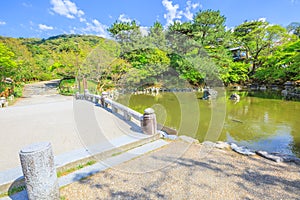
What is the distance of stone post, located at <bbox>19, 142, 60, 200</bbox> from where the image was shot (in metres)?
1.72

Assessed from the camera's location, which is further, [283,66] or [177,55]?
[177,55]

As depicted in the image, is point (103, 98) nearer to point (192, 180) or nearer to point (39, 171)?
point (39, 171)

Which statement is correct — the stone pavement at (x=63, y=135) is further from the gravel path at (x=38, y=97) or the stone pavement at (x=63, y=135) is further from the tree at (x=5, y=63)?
the tree at (x=5, y=63)

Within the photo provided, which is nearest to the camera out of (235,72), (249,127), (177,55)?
(249,127)

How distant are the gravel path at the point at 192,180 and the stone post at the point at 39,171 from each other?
27 centimetres

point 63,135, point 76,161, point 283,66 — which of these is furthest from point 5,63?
point 283,66

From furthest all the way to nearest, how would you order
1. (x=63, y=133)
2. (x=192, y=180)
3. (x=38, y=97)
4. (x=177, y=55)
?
(x=177, y=55) → (x=38, y=97) → (x=63, y=133) → (x=192, y=180)

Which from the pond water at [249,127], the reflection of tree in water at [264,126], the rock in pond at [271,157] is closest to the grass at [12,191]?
the rock in pond at [271,157]

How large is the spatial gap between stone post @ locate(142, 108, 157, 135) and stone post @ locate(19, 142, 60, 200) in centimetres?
200

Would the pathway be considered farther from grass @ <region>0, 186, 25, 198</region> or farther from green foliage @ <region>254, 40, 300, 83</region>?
green foliage @ <region>254, 40, 300, 83</region>

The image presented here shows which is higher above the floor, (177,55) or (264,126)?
(177,55)

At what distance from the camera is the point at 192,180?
226 cm

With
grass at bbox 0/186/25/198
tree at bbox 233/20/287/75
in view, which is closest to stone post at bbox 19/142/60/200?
grass at bbox 0/186/25/198

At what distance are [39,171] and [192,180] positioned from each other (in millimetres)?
1888
